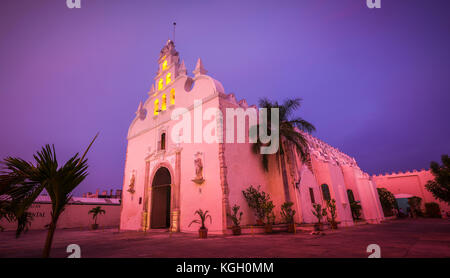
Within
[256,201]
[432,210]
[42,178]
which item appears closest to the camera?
[42,178]

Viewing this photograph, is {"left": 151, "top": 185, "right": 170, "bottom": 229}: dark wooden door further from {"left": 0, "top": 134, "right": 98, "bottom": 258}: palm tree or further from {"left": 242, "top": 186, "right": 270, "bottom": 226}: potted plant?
{"left": 0, "top": 134, "right": 98, "bottom": 258}: palm tree

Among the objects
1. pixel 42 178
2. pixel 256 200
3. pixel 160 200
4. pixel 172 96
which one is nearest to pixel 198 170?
pixel 256 200

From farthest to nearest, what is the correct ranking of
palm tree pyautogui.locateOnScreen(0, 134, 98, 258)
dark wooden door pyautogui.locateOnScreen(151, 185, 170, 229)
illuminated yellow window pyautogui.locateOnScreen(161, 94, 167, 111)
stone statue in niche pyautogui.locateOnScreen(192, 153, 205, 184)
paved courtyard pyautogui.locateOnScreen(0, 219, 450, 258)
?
A: 1. illuminated yellow window pyautogui.locateOnScreen(161, 94, 167, 111)
2. dark wooden door pyautogui.locateOnScreen(151, 185, 170, 229)
3. stone statue in niche pyautogui.locateOnScreen(192, 153, 205, 184)
4. paved courtyard pyautogui.locateOnScreen(0, 219, 450, 258)
5. palm tree pyautogui.locateOnScreen(0, 134, 98, 258)

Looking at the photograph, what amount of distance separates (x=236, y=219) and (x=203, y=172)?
3.12 metres

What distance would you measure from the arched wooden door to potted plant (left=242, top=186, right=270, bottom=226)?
20.1 ft

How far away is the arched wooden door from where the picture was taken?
1465 cm

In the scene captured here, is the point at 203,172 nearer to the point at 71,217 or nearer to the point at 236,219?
the point at 236,219

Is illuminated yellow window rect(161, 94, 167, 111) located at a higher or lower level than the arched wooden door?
higher

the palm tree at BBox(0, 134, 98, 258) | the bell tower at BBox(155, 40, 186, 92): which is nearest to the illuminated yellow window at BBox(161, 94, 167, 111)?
the bell tower at BBox(155, 40, 186, 92)

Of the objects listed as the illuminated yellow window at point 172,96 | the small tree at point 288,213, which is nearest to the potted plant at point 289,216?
the small tree at point 288,213

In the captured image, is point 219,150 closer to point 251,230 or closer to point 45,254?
point 251,230

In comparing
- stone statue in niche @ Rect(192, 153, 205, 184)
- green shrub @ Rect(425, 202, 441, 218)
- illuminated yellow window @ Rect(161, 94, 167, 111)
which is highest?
illuminated yellow window @ Rect(161, 94, 167, 111)

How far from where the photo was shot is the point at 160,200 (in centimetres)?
1514
